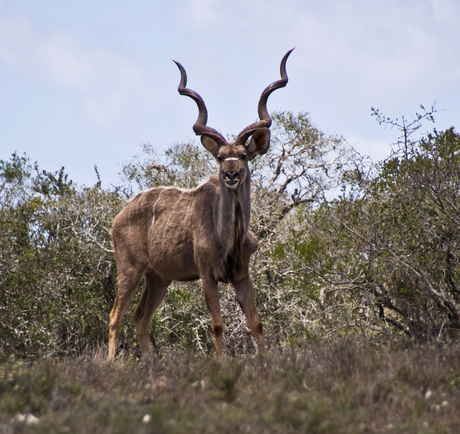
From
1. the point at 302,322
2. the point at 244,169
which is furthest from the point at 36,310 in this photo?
the point at 244,169

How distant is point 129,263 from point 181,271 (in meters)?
0.94

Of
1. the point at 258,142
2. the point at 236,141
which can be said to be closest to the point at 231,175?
the point at 236,141

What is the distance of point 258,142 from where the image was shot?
7957 millimetres

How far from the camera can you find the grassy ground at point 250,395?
12.3ft

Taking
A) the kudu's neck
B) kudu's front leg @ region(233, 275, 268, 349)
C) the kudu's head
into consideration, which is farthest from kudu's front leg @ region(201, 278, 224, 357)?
the kudu's head

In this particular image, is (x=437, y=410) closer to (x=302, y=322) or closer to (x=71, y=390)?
(x=71, y=390)

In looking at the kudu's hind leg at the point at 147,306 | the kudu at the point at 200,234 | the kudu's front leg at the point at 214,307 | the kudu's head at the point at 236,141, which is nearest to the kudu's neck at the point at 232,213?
the kudu at the point at 200,234

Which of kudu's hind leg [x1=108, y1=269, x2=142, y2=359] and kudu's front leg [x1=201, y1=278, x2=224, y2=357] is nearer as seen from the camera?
kudu's front leg [x1=201, y1=278, x2=224, y2=357]

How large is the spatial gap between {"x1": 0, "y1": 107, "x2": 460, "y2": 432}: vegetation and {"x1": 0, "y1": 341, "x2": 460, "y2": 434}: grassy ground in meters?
0.01

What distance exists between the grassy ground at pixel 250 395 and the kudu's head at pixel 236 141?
7.40 ft

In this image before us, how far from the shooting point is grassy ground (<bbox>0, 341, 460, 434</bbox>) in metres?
3.76

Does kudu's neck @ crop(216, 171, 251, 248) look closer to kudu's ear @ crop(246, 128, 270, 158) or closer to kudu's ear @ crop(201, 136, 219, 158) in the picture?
kudu's ear @ crop(246, 128, 270, 158)

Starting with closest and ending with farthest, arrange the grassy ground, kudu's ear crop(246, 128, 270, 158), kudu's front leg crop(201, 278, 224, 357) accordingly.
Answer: the grassy ground → kudu's front leg crop(201, 278, 224, 357) → kudu's ear crop(246, 128, 270, 158)

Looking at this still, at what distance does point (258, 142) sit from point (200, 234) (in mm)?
1307
